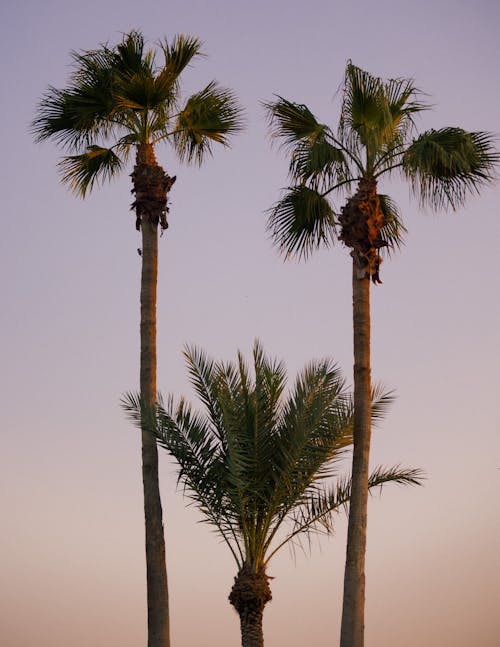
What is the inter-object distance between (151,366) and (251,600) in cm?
481

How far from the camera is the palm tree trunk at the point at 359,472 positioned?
1922 cm

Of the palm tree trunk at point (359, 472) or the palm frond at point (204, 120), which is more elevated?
the palm frond at point (204, 120)

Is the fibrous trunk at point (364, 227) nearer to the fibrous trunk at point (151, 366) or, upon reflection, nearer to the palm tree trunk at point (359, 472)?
the palm tree trunk at point (359, 472)

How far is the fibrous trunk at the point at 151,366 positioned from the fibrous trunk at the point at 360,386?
3.72 metres

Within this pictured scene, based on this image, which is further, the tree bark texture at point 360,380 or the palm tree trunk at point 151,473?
the palm tree trunk at point 151,473

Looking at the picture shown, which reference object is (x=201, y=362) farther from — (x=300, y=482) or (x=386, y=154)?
(x=386, y=154)

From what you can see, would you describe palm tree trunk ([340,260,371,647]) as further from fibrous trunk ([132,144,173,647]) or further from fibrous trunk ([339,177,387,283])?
fibrous trunk ([132,144,173,647])

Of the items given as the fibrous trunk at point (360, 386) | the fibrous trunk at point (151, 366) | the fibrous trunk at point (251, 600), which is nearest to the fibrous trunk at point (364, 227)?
the fibrous trunk at point (360, 386)

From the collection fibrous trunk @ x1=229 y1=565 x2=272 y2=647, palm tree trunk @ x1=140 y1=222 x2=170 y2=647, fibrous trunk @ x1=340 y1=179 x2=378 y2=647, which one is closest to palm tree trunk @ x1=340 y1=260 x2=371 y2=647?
fibrous trunk @ x1=340 y1=179 x2=378 y2=647

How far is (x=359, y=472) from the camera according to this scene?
1992 cm

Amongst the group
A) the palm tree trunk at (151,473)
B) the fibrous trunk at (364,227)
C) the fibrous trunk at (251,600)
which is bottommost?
the fibrous trunk at (251,600)

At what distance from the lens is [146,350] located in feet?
74.4

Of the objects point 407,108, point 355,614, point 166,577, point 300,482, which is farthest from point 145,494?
point 407,108

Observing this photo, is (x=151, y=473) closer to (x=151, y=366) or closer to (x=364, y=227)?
(x=151, y=366)
